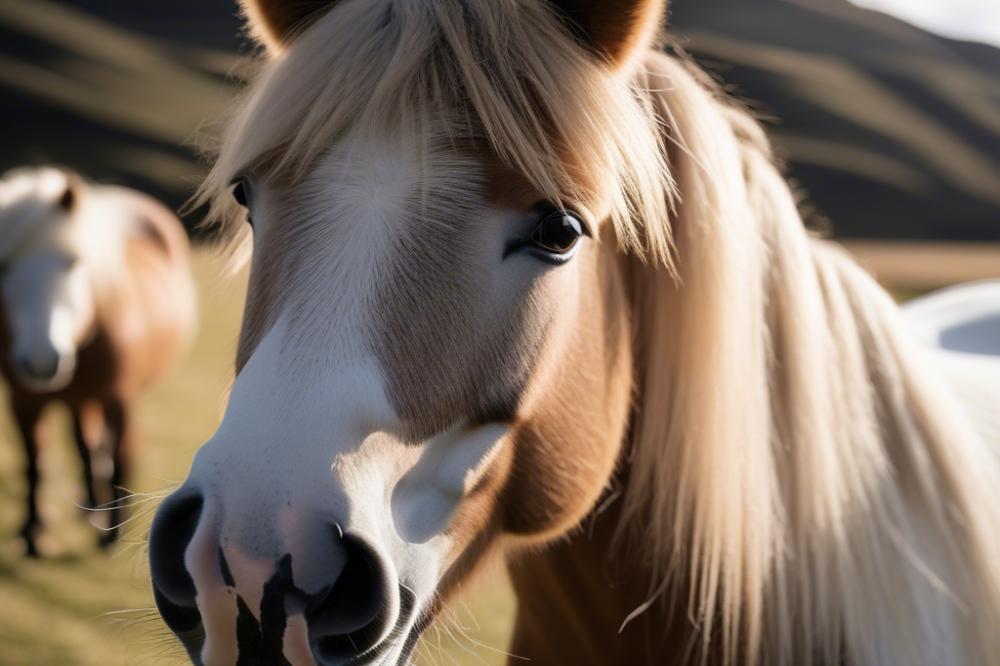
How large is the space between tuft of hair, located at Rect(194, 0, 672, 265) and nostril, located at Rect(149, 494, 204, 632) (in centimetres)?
53

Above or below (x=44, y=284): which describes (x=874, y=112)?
above

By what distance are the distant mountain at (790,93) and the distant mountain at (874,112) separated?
87 mm

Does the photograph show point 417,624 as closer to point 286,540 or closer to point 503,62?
point 286,540

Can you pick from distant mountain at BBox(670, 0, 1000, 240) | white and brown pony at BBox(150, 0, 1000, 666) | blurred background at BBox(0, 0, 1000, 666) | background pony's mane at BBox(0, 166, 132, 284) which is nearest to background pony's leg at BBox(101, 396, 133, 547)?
background pony's mane at BBox(0, 166, 132, 284)

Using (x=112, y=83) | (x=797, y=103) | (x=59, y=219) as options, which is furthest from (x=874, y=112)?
(x=59, y=219)

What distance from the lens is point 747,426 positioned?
139 centimetres

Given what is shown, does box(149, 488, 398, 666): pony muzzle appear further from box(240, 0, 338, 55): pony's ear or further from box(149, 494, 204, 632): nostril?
box(240, 0, 338, 55): pony's ear

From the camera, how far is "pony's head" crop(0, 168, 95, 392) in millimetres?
4430

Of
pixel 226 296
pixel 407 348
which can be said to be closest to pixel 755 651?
pixel 407 348

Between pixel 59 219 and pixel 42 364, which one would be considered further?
pixel 59 219

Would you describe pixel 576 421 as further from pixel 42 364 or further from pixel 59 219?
pixel 59 219

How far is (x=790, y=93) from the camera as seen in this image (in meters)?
45.9

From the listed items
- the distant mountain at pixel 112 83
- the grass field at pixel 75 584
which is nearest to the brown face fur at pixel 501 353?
the grass field at pixel 75 584

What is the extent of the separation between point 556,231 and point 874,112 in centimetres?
5363
